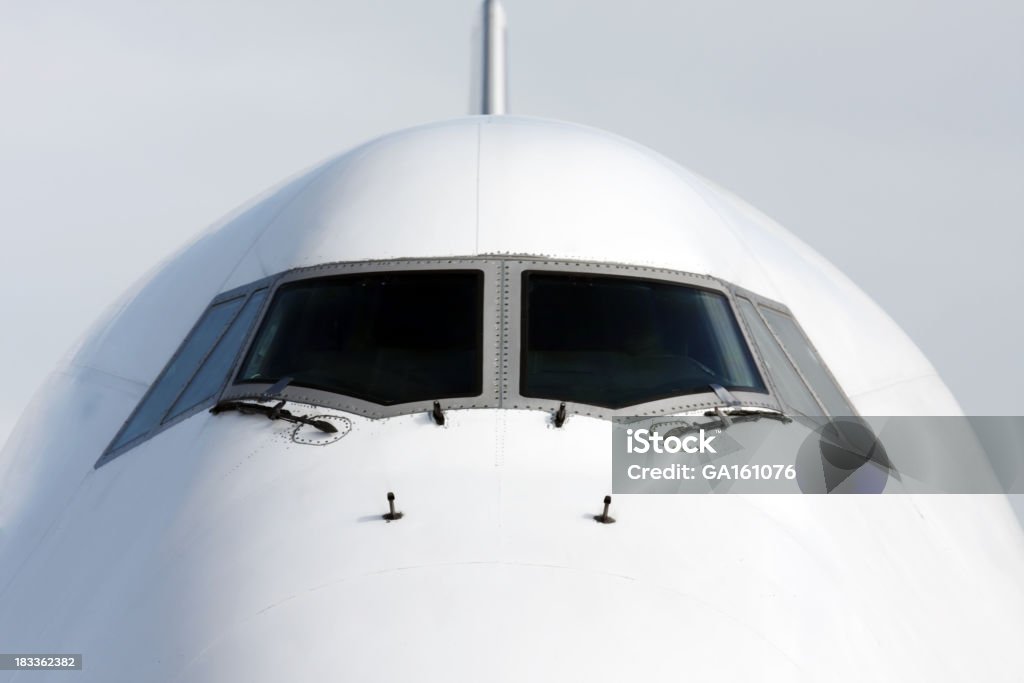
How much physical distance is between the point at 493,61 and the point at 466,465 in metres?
11.3

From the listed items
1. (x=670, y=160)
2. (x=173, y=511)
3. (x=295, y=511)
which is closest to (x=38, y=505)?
(x=173, y=511)

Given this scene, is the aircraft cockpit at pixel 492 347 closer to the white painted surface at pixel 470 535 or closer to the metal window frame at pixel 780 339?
the metal window frame at pixel 780 339

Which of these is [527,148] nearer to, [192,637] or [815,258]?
[815,258]

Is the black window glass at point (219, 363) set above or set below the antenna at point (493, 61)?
below

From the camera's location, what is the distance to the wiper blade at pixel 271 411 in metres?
6.97

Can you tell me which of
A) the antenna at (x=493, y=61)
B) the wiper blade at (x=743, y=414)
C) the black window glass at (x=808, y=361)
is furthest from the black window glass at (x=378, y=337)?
the antenna at (x=493, y=61)

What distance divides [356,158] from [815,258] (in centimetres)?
375

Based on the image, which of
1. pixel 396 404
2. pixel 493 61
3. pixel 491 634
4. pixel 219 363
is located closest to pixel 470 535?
pixel 491 634

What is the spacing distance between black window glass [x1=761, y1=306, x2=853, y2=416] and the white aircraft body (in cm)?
4

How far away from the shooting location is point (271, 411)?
713cm

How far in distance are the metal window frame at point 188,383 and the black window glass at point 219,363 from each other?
2cm

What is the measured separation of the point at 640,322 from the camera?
7.95m

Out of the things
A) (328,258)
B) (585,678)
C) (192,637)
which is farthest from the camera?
(328,258)

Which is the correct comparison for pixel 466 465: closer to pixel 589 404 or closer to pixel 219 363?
pixel 589 404
